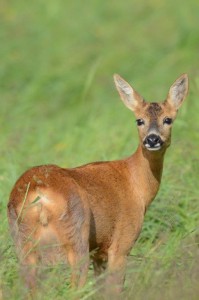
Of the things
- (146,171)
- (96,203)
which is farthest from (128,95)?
(96,203)

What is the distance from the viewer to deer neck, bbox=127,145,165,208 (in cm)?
790

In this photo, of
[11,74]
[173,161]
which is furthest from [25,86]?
[173,161]

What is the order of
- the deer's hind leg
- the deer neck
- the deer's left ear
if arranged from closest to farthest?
the deer's hind leg, the deer neck, the deer's left ear

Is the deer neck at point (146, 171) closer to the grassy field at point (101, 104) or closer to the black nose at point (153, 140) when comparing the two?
the black nose at point (153, 140)

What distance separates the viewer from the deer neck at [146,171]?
7898 millimetres

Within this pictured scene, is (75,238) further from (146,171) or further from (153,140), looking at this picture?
(146,171)

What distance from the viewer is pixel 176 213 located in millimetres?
8633

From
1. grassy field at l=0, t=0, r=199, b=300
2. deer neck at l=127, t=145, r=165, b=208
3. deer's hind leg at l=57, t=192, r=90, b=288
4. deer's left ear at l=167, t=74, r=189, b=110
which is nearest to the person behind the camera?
deer's hind leg at l=57, t=192, r=90, b=288

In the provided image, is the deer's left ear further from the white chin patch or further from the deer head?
the white chin patch

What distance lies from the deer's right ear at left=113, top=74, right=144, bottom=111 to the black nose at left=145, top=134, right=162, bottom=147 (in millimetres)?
539

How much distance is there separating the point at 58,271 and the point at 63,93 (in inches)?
262

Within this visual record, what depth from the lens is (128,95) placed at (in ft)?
27.4

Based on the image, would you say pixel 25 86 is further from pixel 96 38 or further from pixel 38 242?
pixel 38 242

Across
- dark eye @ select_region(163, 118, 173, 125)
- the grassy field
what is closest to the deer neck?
dark eye @ select_region(163, 118, 173, 125)
